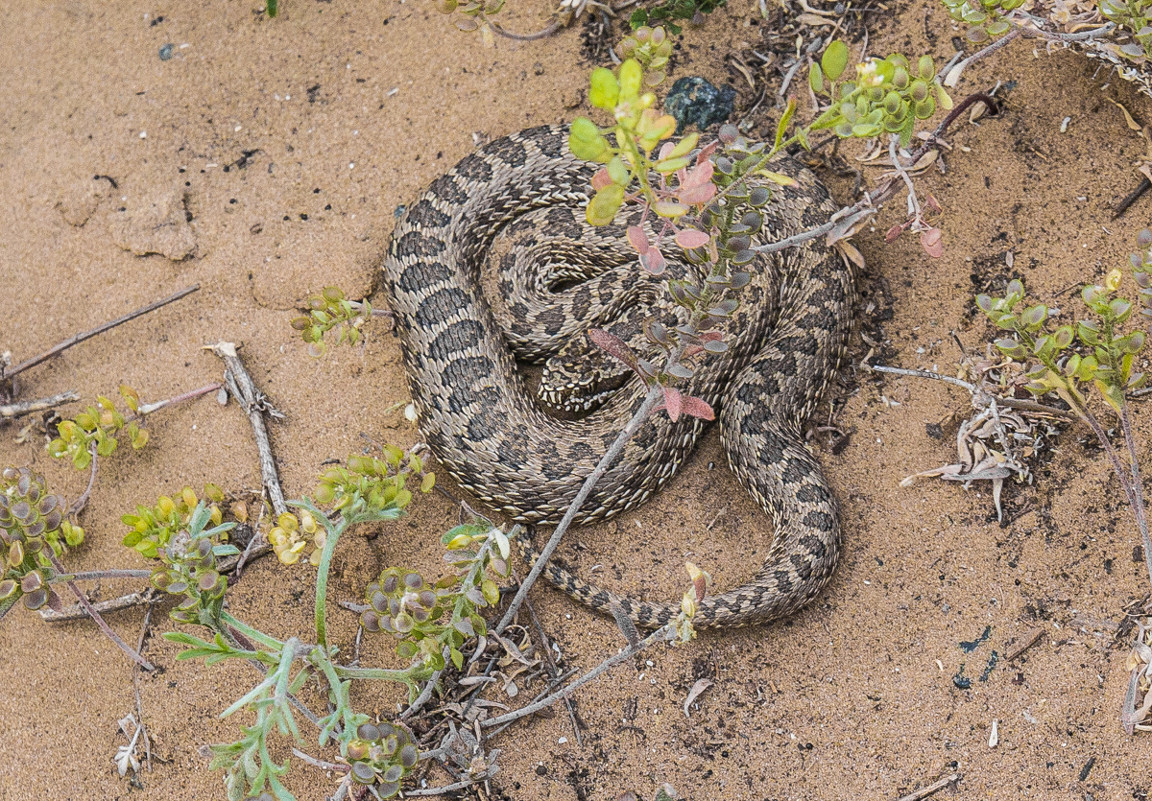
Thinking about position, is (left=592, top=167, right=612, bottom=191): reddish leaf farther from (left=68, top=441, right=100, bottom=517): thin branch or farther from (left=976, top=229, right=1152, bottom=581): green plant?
(left=68, top=441, right=100, bottom=517): thin branch

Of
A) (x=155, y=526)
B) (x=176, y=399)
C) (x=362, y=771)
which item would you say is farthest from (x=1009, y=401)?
(x=176, y=399)

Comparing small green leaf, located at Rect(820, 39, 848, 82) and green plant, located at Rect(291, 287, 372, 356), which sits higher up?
small green leaf, located at Rect(820, 39, 848, 82)

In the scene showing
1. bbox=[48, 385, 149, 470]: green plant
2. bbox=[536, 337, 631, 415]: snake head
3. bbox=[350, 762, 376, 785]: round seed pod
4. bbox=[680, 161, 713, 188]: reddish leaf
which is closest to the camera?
bbox=[680, 161, 713, 188]: reddish leaf

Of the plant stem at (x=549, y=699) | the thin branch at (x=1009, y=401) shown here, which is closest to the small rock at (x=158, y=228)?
the plant stem at (x=549, y=699)

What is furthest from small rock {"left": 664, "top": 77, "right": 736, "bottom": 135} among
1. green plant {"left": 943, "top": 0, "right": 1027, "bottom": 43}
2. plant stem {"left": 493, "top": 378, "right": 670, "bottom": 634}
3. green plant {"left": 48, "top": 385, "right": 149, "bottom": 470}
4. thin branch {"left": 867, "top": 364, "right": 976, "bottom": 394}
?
green plant {"left": 48, "top": 385, "right": 149, "bottom": 470}

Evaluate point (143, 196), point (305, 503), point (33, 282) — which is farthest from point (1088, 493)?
point (33, 282)

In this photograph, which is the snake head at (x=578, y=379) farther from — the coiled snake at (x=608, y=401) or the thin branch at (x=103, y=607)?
the thin branch at (x=103, y=607)
